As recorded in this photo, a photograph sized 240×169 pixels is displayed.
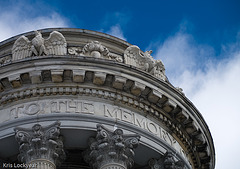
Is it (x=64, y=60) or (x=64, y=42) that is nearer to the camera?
(x=64, y=60)

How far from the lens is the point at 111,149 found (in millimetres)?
20891

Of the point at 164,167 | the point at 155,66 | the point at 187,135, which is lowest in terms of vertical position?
the point at 164,167

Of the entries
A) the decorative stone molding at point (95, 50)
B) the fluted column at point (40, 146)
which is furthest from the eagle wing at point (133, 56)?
the fluted column at point (40, 146)

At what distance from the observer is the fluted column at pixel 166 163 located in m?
22.3

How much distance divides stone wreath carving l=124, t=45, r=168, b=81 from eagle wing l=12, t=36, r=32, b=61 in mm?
4113

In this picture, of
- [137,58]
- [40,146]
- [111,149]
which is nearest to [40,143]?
[40,146]

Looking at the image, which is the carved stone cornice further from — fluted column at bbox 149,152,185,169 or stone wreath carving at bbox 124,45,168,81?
stone wreath carving at bbox 124,45,168,81

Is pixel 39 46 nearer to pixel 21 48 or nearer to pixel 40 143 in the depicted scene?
pixel 21 48

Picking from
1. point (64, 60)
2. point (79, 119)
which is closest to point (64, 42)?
point (64, 60)

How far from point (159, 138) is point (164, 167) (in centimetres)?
110

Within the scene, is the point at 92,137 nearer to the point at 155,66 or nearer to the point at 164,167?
the point at 164,167

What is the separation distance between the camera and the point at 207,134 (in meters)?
25.1

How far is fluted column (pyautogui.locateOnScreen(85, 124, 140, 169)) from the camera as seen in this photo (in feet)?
68.1

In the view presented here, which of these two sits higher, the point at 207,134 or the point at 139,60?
the point at 139,60
